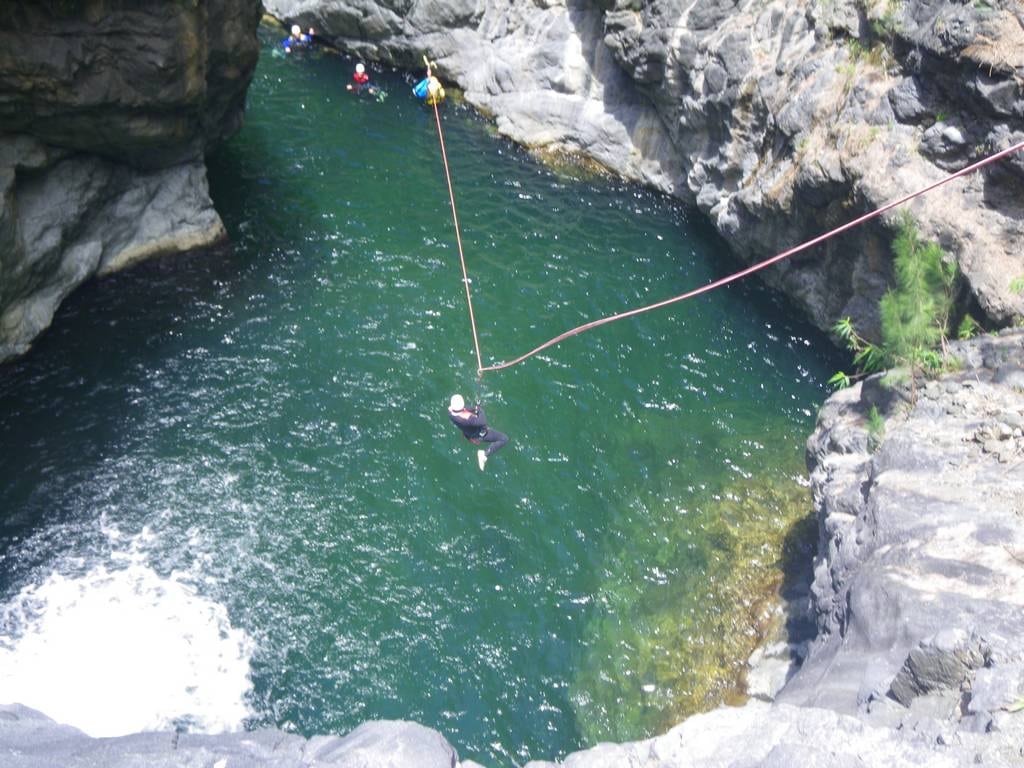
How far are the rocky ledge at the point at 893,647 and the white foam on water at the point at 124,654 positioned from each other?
2.11 metres

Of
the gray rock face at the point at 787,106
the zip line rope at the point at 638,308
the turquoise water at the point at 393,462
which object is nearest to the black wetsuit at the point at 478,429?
the turquoise water at the point at 393,462

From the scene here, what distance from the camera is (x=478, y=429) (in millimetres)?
13422

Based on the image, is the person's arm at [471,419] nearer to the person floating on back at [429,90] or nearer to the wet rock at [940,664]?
the wet rock at [940,664]

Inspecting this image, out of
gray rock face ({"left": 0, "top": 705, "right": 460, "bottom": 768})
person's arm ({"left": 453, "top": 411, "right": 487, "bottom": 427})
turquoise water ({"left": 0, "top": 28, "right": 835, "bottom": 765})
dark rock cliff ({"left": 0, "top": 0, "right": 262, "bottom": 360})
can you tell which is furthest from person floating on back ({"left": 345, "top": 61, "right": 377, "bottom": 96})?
gray rock face ({"left": 0, "top": 705, "right": 460, "bottom": 768})

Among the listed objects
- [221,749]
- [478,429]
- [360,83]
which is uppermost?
[221,749]

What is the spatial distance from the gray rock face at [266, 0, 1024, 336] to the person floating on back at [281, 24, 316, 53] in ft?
7.03

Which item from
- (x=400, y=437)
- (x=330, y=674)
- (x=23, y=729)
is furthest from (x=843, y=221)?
(x=23, y=729)

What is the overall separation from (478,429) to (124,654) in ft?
18.6

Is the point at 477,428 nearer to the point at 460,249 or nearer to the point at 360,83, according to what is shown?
the point at 460,249

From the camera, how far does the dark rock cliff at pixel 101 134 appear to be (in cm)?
1459

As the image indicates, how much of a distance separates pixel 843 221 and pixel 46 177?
1452 cm

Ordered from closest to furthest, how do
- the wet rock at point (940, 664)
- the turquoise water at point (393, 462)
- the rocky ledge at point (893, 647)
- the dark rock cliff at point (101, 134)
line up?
the rocky ledge at point (893, 647)
the wet rock at point (940, 664)
the turquoise water at point (393, 462)
the dark rock cliff at point (101, 134)

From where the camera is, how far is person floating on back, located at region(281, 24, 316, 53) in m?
29.3

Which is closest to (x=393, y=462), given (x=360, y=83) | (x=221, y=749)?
(x=221, y=749)
